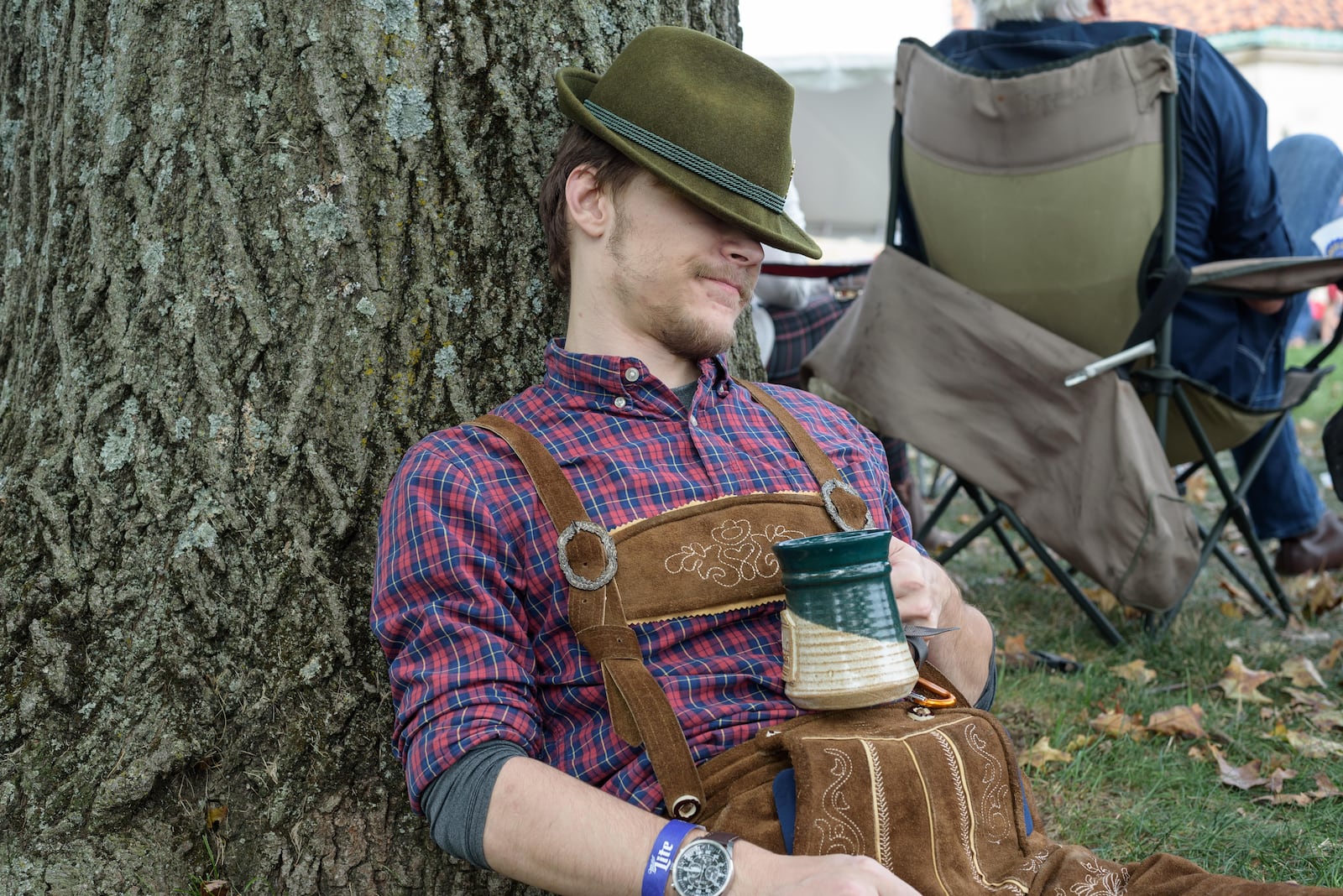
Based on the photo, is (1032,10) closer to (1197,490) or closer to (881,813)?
(881,813)

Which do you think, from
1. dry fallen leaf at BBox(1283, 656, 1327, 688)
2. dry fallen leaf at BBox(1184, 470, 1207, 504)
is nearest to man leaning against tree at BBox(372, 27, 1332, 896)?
dry fallen leaf at BBox(1283, 656, 1327, 688)

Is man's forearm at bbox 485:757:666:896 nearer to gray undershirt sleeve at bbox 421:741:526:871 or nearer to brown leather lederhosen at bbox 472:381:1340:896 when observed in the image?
gray undershirt sleeve at bbox 421:741:526:871

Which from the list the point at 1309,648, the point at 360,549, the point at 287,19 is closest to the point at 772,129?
the point at 287,19

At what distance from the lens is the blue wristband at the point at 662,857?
156 centimetres

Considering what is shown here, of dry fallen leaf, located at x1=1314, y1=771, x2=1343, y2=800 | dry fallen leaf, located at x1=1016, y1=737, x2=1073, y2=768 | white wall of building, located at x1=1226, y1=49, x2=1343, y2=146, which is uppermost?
dry fallen leaf, located at x1=1314, y1=771, x2=1343, y2=800

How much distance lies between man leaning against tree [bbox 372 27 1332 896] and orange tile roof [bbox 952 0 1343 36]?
29346 millimetres

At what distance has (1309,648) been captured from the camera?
3.77 metres

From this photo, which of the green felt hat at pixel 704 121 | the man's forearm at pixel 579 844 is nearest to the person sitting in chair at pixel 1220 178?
the green felt hat at pixel 704 121

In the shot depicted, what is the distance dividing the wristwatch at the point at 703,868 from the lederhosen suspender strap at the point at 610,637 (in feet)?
0.52

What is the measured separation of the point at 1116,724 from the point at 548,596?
75.9 inches

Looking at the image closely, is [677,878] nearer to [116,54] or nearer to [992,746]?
[992,746]

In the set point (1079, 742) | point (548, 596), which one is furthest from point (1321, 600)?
point (548, 596)

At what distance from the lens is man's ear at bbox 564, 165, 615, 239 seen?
2.12 metres

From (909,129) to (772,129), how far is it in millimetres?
1915
